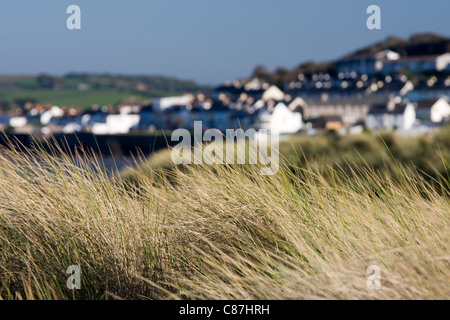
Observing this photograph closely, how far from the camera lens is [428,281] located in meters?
2.18

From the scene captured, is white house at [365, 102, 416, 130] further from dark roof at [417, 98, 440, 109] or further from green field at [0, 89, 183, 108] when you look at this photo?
green field at [0, 89, 183, 108]

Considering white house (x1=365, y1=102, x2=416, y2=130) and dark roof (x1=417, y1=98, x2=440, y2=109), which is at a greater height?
A: dark roof (x1=417, y1=98, x2=440, y2=109)

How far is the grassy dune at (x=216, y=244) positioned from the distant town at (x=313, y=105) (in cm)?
2451

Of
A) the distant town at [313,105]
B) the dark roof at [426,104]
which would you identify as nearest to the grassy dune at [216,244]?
the distant town at [313,105]

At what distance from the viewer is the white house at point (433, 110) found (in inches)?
2010

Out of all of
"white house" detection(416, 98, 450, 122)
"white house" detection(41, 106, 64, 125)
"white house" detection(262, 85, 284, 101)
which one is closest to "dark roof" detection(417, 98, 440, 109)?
"white house" detection(416, 98, 450, 122)

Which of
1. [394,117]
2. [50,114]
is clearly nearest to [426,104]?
[394,117]

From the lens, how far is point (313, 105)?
6488 cm

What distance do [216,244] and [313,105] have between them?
6335 cm

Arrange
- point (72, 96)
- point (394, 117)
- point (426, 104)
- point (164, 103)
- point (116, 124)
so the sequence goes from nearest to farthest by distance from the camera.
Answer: point (116, 124) → point (394, 117) → point (426, 104) → point (164, 103) → point (72, 96)

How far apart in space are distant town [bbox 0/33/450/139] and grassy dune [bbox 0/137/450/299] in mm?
24506

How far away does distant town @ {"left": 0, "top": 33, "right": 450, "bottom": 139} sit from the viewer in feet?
152

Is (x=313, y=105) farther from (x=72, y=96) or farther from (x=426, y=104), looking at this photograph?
(x=72, y=96)
